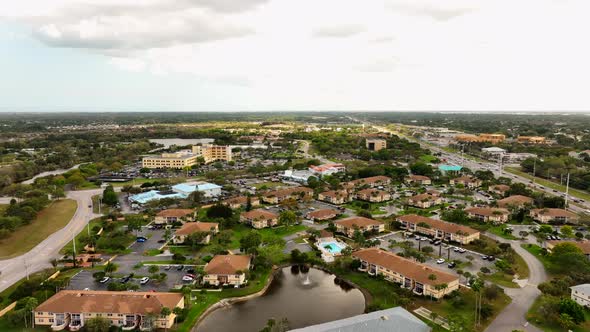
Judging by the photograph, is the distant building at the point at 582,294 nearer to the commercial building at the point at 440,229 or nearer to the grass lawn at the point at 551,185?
the commercial building at the point at 440,229

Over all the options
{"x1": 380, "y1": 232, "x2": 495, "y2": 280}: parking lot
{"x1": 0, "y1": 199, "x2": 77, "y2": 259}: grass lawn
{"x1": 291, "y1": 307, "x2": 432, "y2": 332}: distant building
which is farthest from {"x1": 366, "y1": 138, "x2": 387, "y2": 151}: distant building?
{"x1": 291, "y1": 307, "x2": 432, "y2": 332}: distant building

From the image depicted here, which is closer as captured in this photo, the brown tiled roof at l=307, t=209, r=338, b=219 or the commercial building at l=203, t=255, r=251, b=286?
the commercial building at l=203, t=255, r=251, b=286

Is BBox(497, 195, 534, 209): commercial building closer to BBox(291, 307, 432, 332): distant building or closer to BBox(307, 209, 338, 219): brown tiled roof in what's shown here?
BBox(307, 209, 338, 219): brown tiled roof

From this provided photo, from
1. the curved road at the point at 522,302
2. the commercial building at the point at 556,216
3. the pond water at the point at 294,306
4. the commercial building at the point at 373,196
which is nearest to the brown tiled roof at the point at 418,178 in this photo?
the commercial building at the point at 373,196

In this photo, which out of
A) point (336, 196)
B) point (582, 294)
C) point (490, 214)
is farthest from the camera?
point (336, 196)

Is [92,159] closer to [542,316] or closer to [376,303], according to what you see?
[376,303]

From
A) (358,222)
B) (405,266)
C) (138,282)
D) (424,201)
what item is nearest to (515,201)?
(424,201)

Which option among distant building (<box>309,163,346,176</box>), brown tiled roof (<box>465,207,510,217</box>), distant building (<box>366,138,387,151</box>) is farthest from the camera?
distant building (<box>366,138,387,151</box>)

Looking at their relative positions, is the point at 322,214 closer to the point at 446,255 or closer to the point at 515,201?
the point at 446,255
